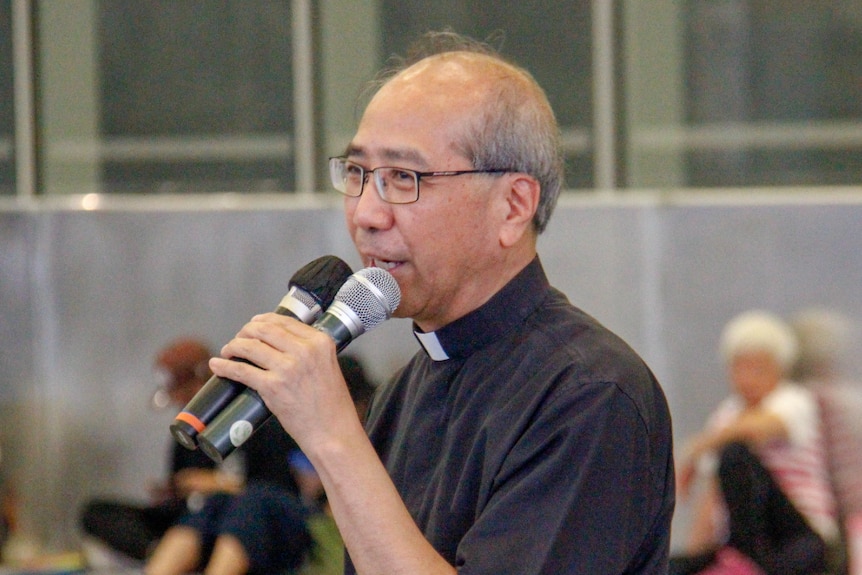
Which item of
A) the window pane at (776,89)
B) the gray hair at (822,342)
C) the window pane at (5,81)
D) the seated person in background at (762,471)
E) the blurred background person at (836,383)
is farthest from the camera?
the window pane at (5,81)

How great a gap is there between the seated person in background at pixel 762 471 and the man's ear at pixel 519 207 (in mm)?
2285

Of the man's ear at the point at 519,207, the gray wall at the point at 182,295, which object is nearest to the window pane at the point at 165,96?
the gray wall at the point at 182,295

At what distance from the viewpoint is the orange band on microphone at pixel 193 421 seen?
1.27m

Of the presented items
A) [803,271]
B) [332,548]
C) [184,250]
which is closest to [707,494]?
[803,271]

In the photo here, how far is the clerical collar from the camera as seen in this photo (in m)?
1.48

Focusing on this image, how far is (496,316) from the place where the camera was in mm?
1482

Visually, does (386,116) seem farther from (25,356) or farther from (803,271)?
(25,356)

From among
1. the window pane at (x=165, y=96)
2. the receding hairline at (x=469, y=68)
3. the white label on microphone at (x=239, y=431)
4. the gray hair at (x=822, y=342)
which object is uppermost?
the window pane at (x=165, y=96)

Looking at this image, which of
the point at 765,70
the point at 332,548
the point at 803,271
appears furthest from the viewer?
the point at 765,70

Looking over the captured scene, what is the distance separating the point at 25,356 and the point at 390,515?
4.95 metres

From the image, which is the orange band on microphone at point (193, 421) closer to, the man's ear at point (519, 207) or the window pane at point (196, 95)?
the man's ear at point (519, 207)

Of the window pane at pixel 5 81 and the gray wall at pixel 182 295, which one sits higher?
the window pane at pixel 5 81

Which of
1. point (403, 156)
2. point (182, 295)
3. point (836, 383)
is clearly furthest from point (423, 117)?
point (182, 295)

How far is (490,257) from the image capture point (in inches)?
59.2
